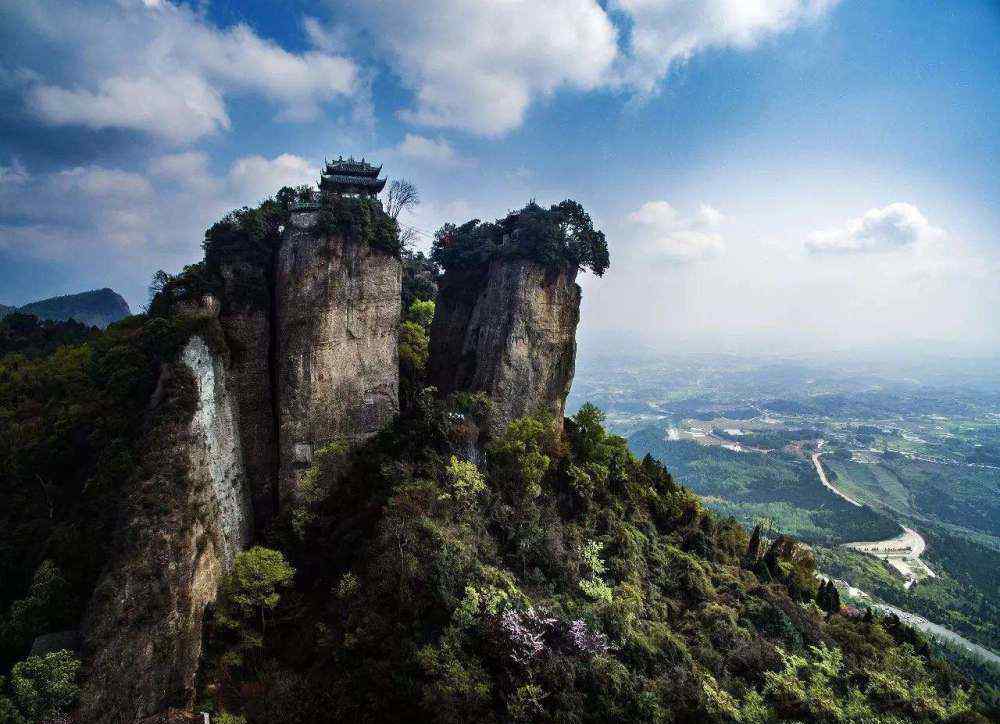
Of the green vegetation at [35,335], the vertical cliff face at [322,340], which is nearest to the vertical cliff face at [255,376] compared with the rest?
the vertical cliff face at [322,340]

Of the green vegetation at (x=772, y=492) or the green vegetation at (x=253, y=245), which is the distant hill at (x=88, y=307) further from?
the green vegetation at (x=772, y=492)

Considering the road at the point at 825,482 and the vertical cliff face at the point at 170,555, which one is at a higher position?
the vertical cliff face at the point at 170,555

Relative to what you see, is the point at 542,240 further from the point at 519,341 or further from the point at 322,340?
the point at 322,340

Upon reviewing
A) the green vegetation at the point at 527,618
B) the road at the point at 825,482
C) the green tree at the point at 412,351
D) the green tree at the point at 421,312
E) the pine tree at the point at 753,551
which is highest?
the green tree at the point at 421,312

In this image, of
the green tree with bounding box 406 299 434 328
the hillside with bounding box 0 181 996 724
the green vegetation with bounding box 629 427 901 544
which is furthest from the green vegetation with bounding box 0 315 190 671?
the green vegetation with bounding box 629 427 901 544

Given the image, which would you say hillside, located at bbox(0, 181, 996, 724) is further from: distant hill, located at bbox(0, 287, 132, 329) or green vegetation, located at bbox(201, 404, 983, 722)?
distant hill, located at bbox(0, 287, 132, 329)

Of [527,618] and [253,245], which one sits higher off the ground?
[253,245]

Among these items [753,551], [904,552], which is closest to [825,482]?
[904,552]
